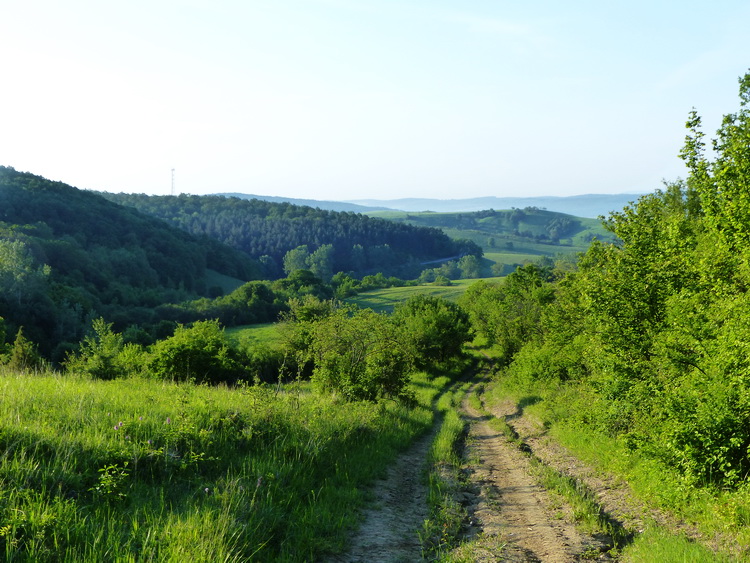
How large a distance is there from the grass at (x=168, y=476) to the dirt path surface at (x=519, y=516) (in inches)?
88.0

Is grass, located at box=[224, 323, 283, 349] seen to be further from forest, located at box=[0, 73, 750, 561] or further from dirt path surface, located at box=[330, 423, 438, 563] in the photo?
dirt path surface, located at box=[330, 423, 438, 563]

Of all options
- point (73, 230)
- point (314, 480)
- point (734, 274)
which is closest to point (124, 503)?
point (314, 480)

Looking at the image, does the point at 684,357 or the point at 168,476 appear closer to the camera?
the point at 168,476

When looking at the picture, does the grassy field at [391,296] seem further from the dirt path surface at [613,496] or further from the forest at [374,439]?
the dirt path surface at [613,496]

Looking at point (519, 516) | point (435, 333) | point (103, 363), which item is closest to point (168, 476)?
point (519, 516)

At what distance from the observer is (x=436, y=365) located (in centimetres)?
5350

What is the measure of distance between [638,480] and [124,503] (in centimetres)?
943

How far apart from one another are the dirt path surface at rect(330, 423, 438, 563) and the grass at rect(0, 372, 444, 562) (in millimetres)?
300

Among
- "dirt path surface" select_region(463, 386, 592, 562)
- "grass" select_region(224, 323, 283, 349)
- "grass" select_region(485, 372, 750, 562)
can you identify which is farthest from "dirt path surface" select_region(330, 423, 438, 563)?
"grass" select_region(224, 323, 283, 349)

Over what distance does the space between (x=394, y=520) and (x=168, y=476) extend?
142 inches

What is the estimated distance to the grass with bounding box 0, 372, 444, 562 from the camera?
208 inches

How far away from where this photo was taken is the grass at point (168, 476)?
5281mm

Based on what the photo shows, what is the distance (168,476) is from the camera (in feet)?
23.7

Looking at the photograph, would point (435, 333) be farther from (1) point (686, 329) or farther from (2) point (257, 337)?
(1) point (686, 329)
